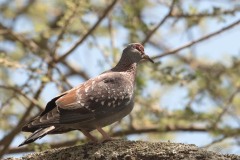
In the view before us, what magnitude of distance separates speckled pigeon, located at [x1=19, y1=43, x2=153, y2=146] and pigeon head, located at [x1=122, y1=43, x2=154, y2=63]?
61 cm

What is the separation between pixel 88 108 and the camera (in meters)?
6.22

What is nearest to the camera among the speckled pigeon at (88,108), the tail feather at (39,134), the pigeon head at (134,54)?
the tail feather at (39,134)

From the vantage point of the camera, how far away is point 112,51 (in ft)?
29.3

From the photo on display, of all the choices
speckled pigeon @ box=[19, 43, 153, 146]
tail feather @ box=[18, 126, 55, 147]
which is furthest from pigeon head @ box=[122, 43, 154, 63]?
tail feather @ box=[18, 126, 55, 147]

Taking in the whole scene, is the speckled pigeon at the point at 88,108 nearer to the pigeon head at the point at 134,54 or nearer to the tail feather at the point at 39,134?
the tail feather at the point at 39,134

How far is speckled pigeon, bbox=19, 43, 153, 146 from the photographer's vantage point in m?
5.86

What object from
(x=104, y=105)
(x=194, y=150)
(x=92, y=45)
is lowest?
(x=194, y=150)

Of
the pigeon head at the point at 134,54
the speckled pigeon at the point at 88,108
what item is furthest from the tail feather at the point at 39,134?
the pigeon head at the point at 134,54

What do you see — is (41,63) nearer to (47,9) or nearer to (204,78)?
(204,78)

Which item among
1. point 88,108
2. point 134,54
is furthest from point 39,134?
point 134,54

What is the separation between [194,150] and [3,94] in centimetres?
469

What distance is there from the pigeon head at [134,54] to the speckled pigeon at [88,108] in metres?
0.61

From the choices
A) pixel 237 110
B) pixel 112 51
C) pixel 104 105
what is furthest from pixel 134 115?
pixel 104 105

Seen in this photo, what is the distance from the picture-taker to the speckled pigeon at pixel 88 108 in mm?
5863
